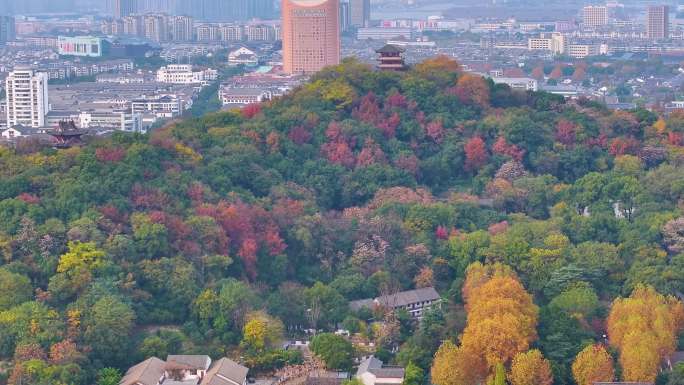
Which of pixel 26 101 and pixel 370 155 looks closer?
pixel 370 155

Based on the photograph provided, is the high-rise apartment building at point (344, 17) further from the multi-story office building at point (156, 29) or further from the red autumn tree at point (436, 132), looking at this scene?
the red autumn tree at point (436, 132)

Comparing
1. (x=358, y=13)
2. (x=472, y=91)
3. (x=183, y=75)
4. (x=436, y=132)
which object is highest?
(x=472, y=91)

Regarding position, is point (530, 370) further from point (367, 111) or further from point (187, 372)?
point (367, 111)

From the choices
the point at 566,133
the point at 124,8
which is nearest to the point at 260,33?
the point at 124,8

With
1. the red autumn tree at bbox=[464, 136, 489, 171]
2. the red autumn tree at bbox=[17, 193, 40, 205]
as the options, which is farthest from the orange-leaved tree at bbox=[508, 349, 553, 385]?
the red autumn tree at bbox=[464, 136, 489, 171]

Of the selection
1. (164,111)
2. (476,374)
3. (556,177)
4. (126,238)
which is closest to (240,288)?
(126,238)

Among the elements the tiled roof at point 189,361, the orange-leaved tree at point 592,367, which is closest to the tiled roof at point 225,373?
the tiled roof at point 189,361
